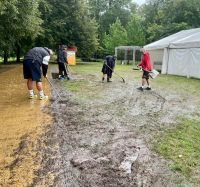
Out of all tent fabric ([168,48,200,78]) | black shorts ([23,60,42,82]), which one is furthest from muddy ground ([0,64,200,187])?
tent fabric ([168,48,200,78])

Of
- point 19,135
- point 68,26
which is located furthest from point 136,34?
point 19,135

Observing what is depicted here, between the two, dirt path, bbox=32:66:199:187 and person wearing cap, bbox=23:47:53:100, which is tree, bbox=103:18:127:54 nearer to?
dirt path, bbox=32:66:199:187

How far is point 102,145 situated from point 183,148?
53.4 inches

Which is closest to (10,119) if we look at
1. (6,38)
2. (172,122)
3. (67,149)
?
(67,149)

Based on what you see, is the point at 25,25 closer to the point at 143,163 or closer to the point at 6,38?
the point at 6,38

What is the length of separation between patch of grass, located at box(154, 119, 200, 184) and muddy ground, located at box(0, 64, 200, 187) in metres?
0.16

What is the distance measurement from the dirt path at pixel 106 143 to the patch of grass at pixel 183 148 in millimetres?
171

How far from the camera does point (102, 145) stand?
558 cm

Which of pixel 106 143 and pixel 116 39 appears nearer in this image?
pixel 106 143

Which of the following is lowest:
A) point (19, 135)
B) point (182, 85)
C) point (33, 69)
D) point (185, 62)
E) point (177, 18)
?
point (182, 85)

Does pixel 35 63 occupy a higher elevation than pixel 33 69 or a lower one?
higher

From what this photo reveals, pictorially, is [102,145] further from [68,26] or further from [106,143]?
[68,26]

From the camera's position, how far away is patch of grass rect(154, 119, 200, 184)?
4595 millimetres

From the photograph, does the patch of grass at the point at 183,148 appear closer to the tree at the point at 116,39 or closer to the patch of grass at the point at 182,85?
the patch of grass at the point at 182,85
